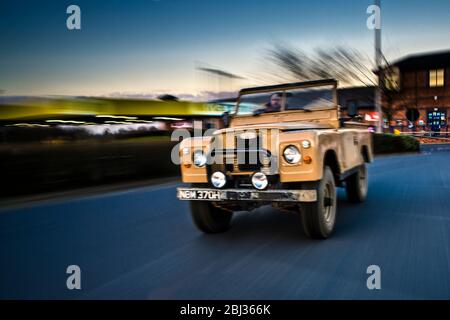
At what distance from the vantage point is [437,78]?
38000 mm

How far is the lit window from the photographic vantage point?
3778 centimetres

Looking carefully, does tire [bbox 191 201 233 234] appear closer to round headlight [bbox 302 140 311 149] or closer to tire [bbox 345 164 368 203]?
round headlight [bbox 302 140 311 149]

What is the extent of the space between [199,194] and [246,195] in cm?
56

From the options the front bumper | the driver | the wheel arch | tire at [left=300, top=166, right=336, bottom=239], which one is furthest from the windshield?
the front bumper

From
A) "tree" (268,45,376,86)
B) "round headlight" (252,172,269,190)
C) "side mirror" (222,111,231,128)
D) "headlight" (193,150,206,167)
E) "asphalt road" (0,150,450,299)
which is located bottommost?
"asphalt road" (0,150,450,299)

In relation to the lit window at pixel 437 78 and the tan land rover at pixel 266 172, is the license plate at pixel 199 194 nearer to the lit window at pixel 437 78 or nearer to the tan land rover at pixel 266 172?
the tan land rover at pixel 266 172

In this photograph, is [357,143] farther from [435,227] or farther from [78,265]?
[78,265]

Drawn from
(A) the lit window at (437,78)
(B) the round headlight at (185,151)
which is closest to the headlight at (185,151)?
(B) the round headlight at (185,151)

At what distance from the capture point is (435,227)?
511cm

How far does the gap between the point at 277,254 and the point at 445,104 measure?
38.8 m

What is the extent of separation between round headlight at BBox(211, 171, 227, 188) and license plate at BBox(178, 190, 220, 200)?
0.48 feet

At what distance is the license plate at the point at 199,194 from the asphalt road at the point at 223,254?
513 mm

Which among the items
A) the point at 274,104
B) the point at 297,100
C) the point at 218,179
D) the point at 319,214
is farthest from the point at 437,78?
the point at 218,179

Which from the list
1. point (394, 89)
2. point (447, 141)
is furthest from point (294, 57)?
point (447, 141)
